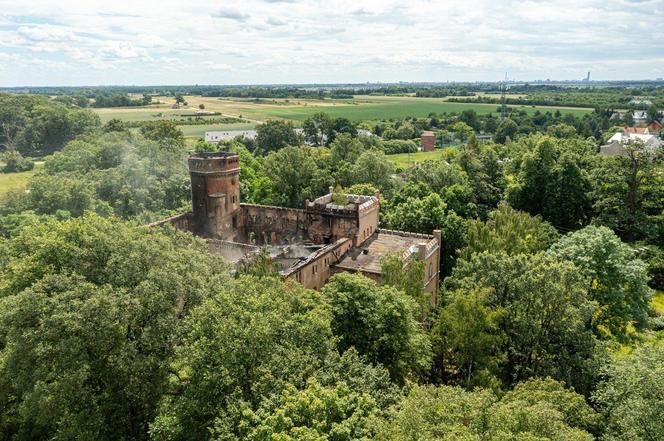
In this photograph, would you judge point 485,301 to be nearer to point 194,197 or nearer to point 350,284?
point 350,284

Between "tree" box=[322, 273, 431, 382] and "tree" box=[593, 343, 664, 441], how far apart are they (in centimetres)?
950

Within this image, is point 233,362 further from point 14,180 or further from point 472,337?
point 14,180

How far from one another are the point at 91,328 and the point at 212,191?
2382cm

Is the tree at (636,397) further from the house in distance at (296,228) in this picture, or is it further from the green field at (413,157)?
the green field at (413,157)

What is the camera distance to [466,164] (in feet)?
237

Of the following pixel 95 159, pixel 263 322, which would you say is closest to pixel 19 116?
pixel 95 159

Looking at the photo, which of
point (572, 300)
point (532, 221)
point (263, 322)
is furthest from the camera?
point (532, 221)

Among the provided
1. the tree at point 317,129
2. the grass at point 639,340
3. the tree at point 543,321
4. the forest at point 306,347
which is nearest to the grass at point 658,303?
the forest at point 306,347

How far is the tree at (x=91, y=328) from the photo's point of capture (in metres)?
20.3

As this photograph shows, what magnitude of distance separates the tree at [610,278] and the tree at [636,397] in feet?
39.0

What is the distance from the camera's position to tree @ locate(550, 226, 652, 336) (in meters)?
38.8

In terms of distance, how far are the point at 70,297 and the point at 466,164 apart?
61293 mm

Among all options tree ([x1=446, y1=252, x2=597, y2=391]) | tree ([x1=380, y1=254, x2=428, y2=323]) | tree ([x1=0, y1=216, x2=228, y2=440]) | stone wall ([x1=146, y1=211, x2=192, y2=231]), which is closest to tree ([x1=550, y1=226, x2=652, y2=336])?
tree ([x1=446, y1=252, x2=597, y2=391])

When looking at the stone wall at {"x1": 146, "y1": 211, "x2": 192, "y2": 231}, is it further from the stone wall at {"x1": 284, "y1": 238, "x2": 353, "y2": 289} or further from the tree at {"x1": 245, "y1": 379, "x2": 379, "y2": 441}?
the tree at {"x1": 245, "y1": 379, "x2": 379, "y2": 441}
